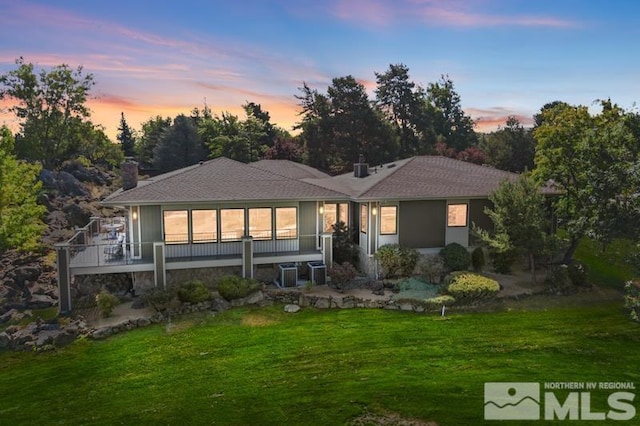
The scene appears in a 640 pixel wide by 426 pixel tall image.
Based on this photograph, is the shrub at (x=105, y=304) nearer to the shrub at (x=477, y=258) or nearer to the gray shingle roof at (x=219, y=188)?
the gray shingle roof at (x=219, y=188)

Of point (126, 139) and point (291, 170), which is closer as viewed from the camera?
point (291, 170)

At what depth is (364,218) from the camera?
1841cm

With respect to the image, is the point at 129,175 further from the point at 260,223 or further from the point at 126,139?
the point at 126,139

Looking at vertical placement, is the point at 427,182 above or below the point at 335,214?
above

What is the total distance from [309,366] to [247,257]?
6793mm

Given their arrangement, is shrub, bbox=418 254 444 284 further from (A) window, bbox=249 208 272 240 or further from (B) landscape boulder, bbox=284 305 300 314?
(A) window, bbox=249 208 272 240

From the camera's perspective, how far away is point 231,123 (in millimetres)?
50625

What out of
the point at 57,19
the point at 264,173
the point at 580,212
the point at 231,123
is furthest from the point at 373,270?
the point at 231,123

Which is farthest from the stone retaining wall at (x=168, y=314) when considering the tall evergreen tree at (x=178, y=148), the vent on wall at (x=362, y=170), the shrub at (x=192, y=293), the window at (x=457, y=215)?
the tall evergreen tree at (x=178, y=148)

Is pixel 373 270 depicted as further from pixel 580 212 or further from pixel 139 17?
pixel 139 17

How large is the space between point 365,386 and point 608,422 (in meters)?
4.59

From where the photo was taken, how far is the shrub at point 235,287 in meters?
15.0

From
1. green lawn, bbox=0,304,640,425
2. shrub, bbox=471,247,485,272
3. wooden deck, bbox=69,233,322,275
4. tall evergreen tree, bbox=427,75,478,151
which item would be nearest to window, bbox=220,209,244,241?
wooden deck, bbox=69,233,322,275

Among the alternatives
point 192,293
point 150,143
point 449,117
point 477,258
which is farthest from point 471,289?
point 150,143
